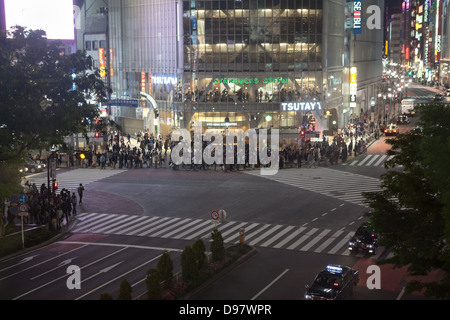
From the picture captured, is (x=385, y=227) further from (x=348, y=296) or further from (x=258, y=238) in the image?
(x=258, y=238)

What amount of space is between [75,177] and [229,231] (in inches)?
902

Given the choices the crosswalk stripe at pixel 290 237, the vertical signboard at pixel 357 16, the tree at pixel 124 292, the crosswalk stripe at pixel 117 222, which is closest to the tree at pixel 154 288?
the tree at pixel 124 292

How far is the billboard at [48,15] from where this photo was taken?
66.4 m

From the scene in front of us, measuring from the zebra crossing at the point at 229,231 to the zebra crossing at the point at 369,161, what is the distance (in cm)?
2503

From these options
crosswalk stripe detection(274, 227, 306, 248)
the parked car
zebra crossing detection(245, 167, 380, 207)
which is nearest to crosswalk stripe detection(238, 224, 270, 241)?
crosswalk stripe detection(274, 227, 306, 248)

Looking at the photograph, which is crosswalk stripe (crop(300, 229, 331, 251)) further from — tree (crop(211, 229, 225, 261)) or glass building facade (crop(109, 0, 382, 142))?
glass building facade (crop(109, 0, 382, 142))

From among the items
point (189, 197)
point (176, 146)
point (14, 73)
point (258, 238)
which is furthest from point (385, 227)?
point (176, 146)

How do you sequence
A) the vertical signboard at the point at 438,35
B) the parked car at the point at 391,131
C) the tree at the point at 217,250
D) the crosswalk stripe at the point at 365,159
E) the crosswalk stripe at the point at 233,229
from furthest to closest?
the vertical signboard at the point at 438,35 < the parked car at the point at 391,131 < the crosswalk stripe at the point at 365,159 < the crosswalk stripe at the point at 233,229 < the tree at the point at 217,250

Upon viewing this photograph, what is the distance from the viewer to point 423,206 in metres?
21.0

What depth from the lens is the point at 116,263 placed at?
95.2ft

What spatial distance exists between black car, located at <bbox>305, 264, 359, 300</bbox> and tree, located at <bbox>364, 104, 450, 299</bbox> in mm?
2561

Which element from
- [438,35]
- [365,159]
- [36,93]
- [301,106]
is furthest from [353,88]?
[438,35]

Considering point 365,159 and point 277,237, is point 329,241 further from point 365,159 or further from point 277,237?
point 365,159

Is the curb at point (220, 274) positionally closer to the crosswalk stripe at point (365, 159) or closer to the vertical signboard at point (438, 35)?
the crosswalk stripe at point (365, 159)
